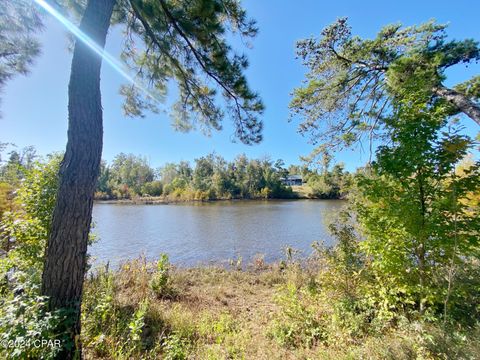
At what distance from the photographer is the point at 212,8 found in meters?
2.81

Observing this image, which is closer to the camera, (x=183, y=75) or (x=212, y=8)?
(x=212, y=8)

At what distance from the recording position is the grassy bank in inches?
77.2

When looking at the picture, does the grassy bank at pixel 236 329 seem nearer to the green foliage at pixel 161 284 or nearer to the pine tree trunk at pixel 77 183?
the green foliage at pixel 161 284

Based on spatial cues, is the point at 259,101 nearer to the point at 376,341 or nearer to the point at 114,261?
the point at 376,341

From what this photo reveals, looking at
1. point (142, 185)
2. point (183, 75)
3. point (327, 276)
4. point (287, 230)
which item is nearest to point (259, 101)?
point (183, 75)

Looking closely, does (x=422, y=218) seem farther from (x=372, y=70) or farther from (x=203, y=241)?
(x=203, y=241)

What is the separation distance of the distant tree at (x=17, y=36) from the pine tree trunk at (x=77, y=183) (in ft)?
7.48

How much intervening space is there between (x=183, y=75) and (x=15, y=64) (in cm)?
430

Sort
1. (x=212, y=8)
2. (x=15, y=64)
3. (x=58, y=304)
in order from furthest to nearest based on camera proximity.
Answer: (x=15, y=64), (x=212, y=8), (x=58, y=304)

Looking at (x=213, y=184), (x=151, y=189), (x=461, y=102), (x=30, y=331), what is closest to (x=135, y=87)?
(x=30, y=331)

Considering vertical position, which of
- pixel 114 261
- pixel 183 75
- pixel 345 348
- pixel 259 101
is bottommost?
pixel 114 261

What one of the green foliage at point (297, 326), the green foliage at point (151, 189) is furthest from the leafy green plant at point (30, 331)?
the green foliage at point (151, 189)

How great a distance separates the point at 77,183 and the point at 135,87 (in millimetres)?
2725

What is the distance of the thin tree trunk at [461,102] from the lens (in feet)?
13.9
